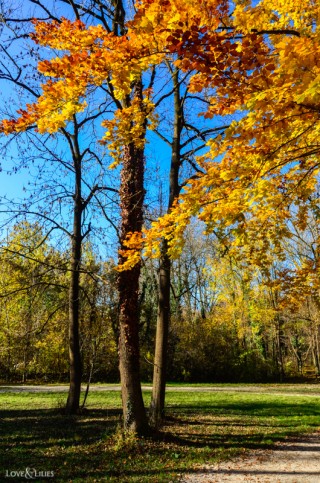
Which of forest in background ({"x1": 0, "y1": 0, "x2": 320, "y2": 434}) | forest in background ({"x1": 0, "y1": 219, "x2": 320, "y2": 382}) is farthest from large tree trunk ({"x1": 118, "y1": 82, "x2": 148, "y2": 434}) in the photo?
forest in background ({"x1": 0, "y1": 219, "x2": 320, "y2": 382})

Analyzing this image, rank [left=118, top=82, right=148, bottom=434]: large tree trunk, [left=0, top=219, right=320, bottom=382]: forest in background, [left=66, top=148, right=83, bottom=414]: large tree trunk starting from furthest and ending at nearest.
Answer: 1. [left=0, top=219, right=320, bottom=382]: forest in background
2. [left=66, top=148, right=83, bottom=414]: large tree trunk
3. [left=118, top=82, right=148, bottom=434]: large tree trunk

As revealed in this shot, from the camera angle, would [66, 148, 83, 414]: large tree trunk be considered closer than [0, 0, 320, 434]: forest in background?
No

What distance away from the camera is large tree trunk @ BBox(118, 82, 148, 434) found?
621cm

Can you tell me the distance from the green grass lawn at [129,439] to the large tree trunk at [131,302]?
0.42 metres

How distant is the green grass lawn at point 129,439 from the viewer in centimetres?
492

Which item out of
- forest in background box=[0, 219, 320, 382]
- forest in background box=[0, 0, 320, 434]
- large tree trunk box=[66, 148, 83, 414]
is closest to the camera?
forest in background box=[0, 0, 320, 434]

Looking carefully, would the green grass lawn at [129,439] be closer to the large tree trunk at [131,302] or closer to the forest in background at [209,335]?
the large tree trunk at [131,302]

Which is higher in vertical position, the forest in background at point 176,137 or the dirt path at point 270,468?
the forest in background at point 176,137

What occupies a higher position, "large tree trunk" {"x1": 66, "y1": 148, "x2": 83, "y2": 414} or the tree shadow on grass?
"large tree trunk" {"x1": 66, "y1": 148, "x2": 83, "y2": 414}

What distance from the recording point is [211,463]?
5.22 m

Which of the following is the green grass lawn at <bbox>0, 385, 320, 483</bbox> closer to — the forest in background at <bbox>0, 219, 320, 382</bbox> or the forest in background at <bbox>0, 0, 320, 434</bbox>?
the forest in background at <bbox>0, 0, 320, 434</bbox>

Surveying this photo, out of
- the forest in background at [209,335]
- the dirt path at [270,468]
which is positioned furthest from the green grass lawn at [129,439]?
the forest in background at [209,335]

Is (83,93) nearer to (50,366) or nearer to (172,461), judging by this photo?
(172,461)

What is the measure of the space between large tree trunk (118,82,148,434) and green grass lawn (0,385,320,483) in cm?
42
